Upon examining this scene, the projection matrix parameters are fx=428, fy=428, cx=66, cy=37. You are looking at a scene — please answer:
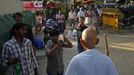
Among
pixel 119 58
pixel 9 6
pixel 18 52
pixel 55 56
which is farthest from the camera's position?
pixel 9 6

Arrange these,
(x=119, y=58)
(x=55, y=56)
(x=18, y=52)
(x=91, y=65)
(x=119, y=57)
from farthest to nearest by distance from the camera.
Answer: (x=119, y=57)
(x=119, y=58)
(x=55, y=56)
(x=18, y=52)
(x=91, y=65)

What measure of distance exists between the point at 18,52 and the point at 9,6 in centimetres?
1133

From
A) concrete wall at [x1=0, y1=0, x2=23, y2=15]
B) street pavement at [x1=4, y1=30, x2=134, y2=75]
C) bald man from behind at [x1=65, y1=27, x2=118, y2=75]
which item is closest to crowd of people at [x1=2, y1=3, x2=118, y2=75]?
bald man from behind at [x1=65, y1=27, x2=118, y2=75]

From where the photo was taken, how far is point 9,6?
1794 cm

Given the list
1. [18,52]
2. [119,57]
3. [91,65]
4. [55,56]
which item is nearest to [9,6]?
[119,57]

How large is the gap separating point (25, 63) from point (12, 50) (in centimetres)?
33

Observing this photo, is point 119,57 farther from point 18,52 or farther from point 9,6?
point 18,52

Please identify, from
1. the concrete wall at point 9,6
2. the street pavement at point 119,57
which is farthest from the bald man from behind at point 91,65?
the concrete wall at point 9,6

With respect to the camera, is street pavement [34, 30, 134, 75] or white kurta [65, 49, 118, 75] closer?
white kurta [65, 49, 118, 75]

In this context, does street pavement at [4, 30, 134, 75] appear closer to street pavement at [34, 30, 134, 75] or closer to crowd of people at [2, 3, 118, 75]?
Result: street pavement at [34, 30, 134, 75]

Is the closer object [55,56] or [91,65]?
[91,65]

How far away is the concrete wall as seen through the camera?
643 inches

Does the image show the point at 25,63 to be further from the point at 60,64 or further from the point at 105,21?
the point at 105,21

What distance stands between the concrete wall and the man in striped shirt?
8621 millimetres
